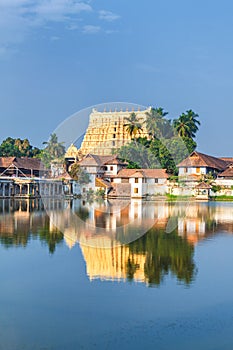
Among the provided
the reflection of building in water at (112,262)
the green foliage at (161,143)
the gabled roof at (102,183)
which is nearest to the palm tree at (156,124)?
the green foliage at (161,143)

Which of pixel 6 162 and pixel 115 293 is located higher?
pixel 6 162

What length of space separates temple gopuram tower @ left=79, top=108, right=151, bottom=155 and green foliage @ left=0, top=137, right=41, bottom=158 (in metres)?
6.68

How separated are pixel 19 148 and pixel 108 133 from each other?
12.6m

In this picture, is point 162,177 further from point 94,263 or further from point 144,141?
point 94,263

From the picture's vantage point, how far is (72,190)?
5797 centimetres

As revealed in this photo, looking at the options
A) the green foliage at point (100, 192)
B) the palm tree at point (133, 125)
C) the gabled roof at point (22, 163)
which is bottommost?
the green foliage at point (100, 192)

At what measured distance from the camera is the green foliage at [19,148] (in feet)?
224

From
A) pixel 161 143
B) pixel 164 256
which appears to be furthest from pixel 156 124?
pixel 164 256

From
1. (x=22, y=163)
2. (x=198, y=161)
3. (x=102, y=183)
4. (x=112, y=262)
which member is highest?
(x=198, y=161)

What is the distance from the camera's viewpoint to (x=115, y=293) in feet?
38.4

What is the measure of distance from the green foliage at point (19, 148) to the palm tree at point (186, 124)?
1880 cm

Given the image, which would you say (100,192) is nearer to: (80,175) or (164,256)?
(80,175)

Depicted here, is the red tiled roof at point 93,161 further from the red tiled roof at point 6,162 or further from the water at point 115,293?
the water at point 115,293

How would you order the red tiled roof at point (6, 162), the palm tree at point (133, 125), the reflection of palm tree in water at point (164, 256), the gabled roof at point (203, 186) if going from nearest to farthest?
the reflection of palm tree in water at point (164, 256) < the gabled roof at point (203, 186) < the red tiled roof at point (6, 162) < the palm tree at point (133, 125)
